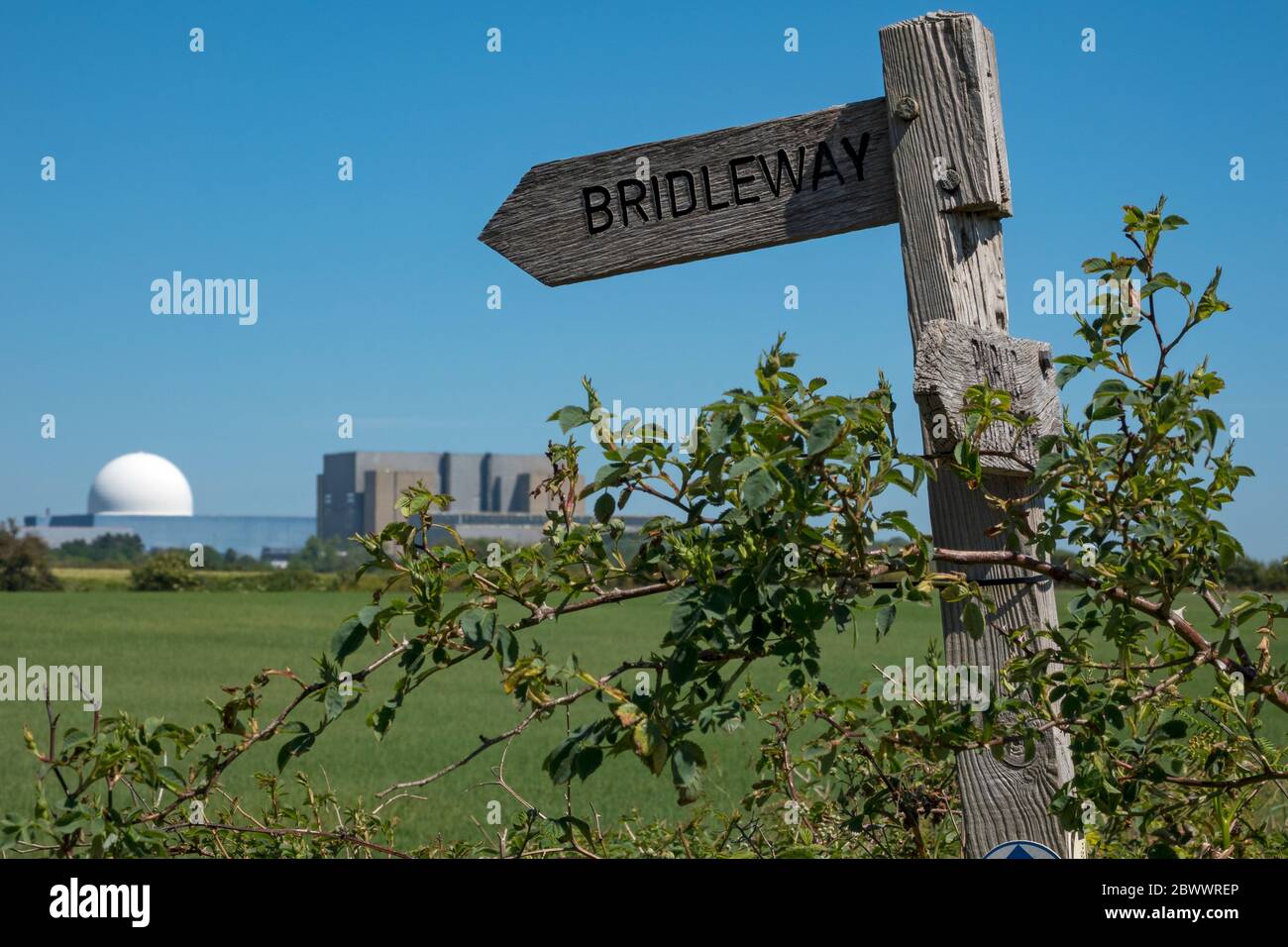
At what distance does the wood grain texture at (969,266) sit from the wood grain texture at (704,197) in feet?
0.33

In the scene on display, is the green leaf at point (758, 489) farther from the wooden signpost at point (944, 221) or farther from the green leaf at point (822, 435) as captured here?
the wooden signpost at point (944, 221)

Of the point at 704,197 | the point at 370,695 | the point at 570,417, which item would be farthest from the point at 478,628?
the point at 370,695

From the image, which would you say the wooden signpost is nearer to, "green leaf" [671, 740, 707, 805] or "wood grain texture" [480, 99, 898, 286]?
"wood grain texture" [480, 99, 898, 286]

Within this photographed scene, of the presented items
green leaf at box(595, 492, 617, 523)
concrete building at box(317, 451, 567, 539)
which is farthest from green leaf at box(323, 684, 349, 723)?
concrete building at box(317, 451, 567, 539)

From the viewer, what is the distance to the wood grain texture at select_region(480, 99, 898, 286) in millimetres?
2809

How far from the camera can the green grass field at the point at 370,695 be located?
5.99 metres

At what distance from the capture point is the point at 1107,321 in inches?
87.7

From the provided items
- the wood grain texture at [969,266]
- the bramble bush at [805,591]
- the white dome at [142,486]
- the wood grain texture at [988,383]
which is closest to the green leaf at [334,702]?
the bramble bush at [805,591]

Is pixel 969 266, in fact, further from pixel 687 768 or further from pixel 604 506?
pixel 687 768

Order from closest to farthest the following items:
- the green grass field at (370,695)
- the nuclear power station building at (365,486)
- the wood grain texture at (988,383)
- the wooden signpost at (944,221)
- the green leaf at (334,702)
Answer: the green leaf at (334,702), the wood grain texture at (988,383), the wooden signpost at (944,221), the green grass field at (370,695), the nuclear power station building at (365,486)

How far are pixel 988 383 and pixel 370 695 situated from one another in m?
8.19
